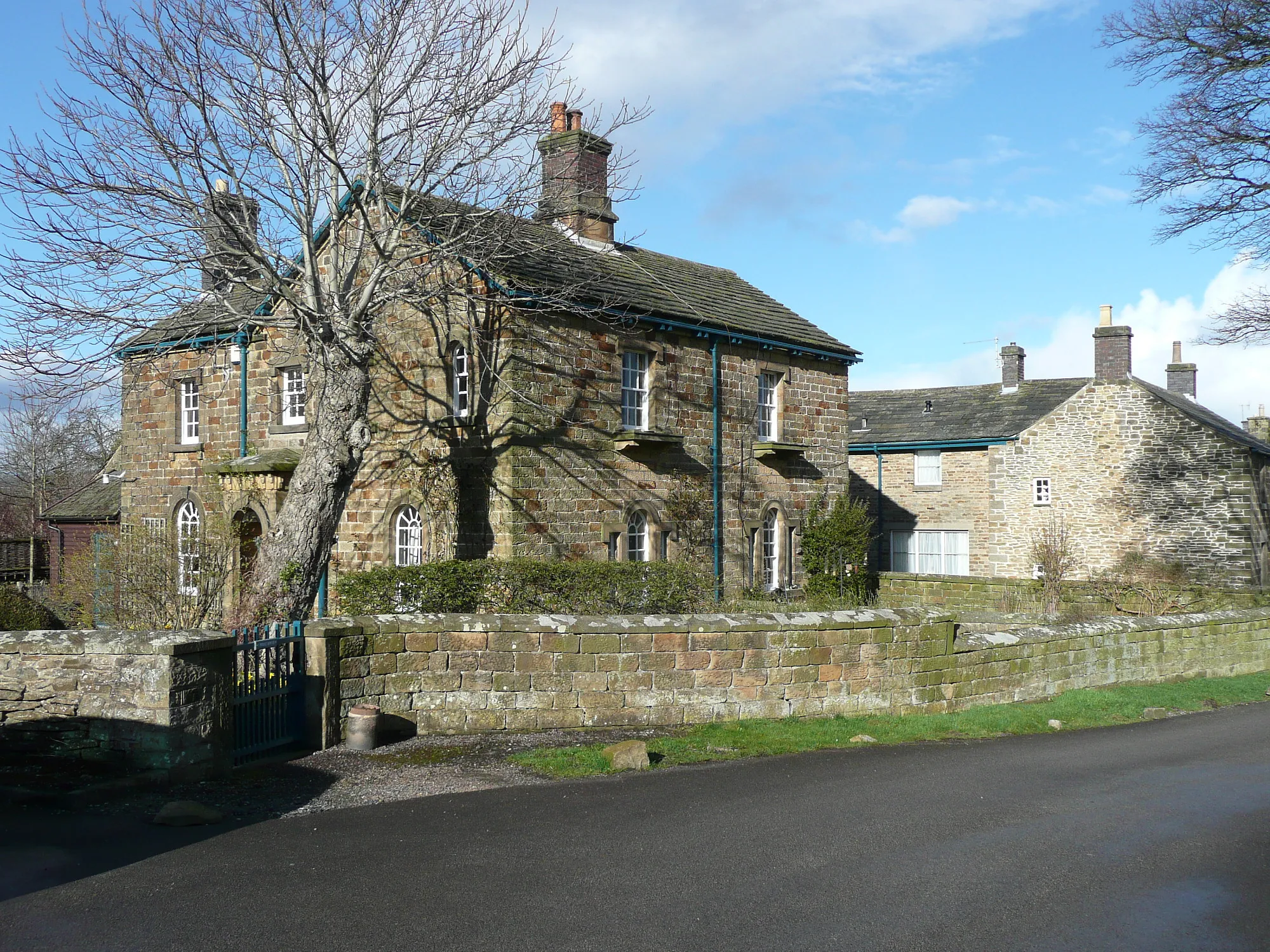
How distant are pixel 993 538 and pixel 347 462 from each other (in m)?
23.6

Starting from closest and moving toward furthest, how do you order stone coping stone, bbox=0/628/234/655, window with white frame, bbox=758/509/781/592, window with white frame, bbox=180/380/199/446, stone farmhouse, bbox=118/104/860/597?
stone coping stone, bbox=0/628/234/655, stone farmhouse, bbox=118/104/860/597, window with white frame, bbox=758/509/781/592, window with white frame, bbox=180/380/199/446

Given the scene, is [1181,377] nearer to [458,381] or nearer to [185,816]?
[458,381]

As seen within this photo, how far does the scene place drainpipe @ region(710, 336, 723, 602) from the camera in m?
20.8

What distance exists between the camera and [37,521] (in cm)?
4488

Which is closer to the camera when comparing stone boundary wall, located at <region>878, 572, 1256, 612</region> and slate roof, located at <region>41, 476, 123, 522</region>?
stone boundary wall, located at <region>878, 572, 1256, 612</region>

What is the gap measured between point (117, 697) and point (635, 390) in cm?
1256

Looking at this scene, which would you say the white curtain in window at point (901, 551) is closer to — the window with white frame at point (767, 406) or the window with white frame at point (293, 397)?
the window with white frame at point (767, 406)

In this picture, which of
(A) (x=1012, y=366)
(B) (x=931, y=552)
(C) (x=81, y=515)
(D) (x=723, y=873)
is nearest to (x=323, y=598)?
(C) (x=81, y=515)

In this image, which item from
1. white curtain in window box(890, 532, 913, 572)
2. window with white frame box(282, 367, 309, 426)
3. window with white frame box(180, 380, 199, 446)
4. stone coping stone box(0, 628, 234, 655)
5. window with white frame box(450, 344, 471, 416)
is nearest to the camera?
stone coping stone box(0, 628, 234, 655)

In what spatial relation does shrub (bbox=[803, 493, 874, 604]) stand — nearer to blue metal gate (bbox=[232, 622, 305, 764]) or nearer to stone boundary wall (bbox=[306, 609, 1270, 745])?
stone boundary wall (bbox=[306, 609, 1270, 745])

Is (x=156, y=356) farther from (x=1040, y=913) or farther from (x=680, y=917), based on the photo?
(x=1040, y=913)

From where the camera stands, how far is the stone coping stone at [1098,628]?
13.0 meters

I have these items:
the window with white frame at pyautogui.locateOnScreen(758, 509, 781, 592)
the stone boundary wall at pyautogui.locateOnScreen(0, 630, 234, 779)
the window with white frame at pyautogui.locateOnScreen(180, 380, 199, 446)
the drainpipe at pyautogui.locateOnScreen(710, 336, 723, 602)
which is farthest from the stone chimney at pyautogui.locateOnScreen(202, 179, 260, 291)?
the window with white frame at pyautogui.locateOnScreen(758, 509, 781, 592)

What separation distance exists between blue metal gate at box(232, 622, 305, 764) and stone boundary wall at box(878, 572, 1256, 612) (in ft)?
55.6
